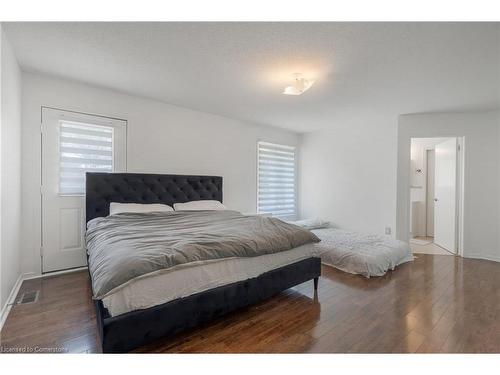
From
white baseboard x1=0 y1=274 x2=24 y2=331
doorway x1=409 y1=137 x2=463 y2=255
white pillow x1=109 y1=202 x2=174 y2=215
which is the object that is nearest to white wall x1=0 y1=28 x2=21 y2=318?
white baseboard x1=0 y1=274 x2=24 y2=331

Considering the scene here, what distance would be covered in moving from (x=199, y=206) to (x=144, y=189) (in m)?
0.82

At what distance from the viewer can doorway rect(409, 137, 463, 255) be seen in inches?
165

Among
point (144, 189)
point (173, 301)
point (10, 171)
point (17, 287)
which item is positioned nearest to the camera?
point (173, 301)

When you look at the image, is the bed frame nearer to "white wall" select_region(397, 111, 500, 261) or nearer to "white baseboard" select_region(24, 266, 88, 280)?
"white baseboard" select_region(24, 266, 88, 280)

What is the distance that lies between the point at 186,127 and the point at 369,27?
3001mm

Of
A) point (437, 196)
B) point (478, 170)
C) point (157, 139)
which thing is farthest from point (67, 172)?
point (437, 196)

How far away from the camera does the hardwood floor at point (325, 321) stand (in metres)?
1.72

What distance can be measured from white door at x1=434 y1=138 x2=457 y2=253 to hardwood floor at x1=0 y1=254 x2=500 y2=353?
1.54 m

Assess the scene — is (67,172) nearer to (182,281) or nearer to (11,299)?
(11,299)

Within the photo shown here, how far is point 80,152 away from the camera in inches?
125

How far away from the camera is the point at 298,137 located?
19.8ft

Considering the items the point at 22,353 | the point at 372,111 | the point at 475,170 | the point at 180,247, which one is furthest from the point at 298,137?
the point at 22,353

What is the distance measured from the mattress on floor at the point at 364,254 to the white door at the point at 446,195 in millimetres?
1163

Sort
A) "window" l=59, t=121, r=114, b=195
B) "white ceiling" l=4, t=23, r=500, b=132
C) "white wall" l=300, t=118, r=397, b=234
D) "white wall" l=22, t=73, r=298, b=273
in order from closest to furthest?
1. "white ceiling" l=4, t=23, r=500, b=132
2. "white wall" l=22, t=73, r=298, b=273
3. "window" l=59, t=121, r=114, b=195
4. "white wall" l=300, t=118, r=397, b=234
